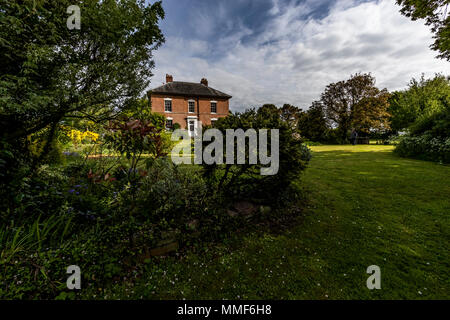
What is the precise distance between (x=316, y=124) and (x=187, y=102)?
68.3 ft

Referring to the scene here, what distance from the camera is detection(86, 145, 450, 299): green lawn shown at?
2076mm

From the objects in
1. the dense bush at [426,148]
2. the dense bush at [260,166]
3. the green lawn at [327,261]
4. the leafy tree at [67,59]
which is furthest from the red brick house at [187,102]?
the green lawn at [327,261]

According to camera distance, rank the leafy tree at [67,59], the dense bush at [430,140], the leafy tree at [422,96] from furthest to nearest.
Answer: the leafy tree at [422,96], the dense bush at [430,140], the leafy tree at [67,59]

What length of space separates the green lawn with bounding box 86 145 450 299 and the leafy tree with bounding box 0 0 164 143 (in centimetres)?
334

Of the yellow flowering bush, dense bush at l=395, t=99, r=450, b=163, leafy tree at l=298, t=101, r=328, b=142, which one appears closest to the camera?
the yellow flowering bush

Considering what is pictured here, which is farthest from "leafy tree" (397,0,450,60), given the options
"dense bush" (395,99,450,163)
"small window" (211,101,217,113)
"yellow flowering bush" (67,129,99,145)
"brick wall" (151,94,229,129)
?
"small window" (211,101,217,113)

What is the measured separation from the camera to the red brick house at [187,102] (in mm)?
25216

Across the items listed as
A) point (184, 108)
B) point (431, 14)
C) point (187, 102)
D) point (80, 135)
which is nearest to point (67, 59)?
point (80, 135)

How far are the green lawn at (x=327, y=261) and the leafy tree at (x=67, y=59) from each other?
334cm

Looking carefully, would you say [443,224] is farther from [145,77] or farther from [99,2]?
[99,2]

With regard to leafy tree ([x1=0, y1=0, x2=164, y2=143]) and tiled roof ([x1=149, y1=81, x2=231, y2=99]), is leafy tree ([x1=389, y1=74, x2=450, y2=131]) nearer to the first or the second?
tiled roof ([x1=149, y1=81, x2=231, y2=99])

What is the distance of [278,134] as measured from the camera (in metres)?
3.67

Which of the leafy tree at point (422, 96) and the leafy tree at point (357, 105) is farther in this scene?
the leafy tree at point (357, 105)

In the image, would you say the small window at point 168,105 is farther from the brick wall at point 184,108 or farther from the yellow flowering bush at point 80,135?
the yellow flowering bush at point 80,135
